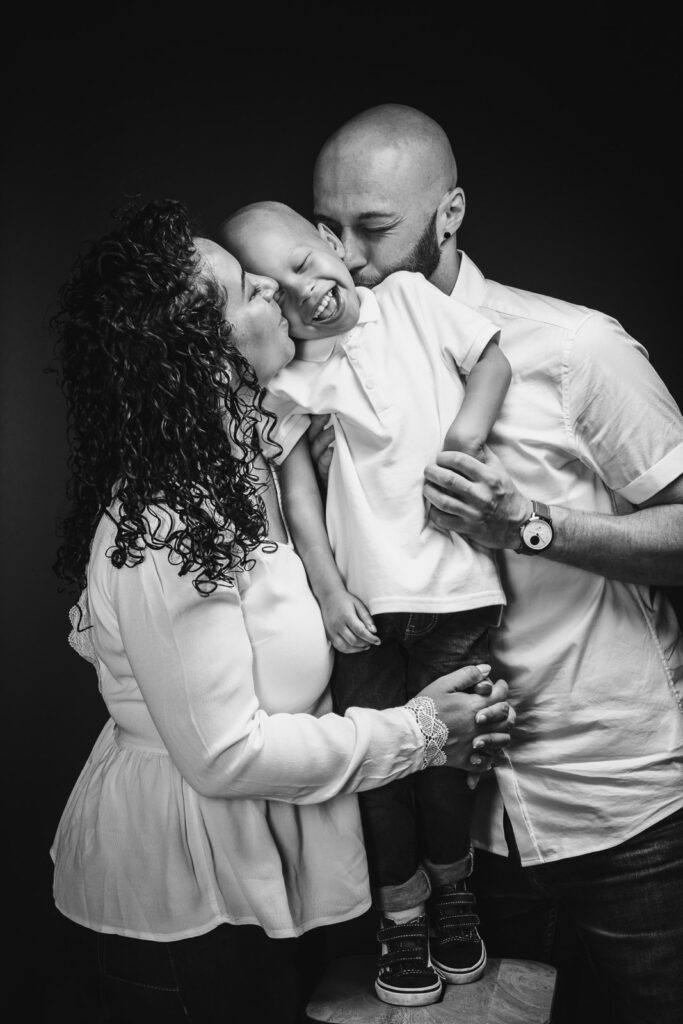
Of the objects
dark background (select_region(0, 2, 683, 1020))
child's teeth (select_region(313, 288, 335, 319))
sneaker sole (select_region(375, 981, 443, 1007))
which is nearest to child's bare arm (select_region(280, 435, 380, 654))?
child's teeth (select_region(313, 288, 335, 319))

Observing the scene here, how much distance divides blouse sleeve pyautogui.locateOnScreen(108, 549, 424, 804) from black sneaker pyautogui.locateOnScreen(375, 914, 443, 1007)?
0.33 metres

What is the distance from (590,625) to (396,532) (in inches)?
17.0

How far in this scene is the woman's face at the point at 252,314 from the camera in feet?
6.37

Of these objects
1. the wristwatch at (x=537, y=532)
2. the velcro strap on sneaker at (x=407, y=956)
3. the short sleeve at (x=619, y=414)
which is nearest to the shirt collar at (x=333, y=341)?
the short sleeve at (x=619, y=414)

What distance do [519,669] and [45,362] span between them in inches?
65.4

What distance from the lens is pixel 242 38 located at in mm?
3154

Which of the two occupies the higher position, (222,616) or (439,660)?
(222,616)

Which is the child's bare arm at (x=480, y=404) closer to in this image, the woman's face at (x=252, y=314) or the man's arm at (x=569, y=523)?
the man's arm at (x=569, y=523)

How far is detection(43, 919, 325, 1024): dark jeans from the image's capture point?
193 centimetres

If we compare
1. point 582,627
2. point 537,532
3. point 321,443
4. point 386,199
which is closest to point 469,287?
point 386,199

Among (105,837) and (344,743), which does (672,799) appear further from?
(105,837)

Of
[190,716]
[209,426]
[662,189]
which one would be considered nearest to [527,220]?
[662,189]

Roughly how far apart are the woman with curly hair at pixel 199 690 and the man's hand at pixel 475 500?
26cm

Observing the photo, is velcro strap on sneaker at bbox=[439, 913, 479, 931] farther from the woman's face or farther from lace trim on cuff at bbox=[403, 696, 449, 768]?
the woman's face
